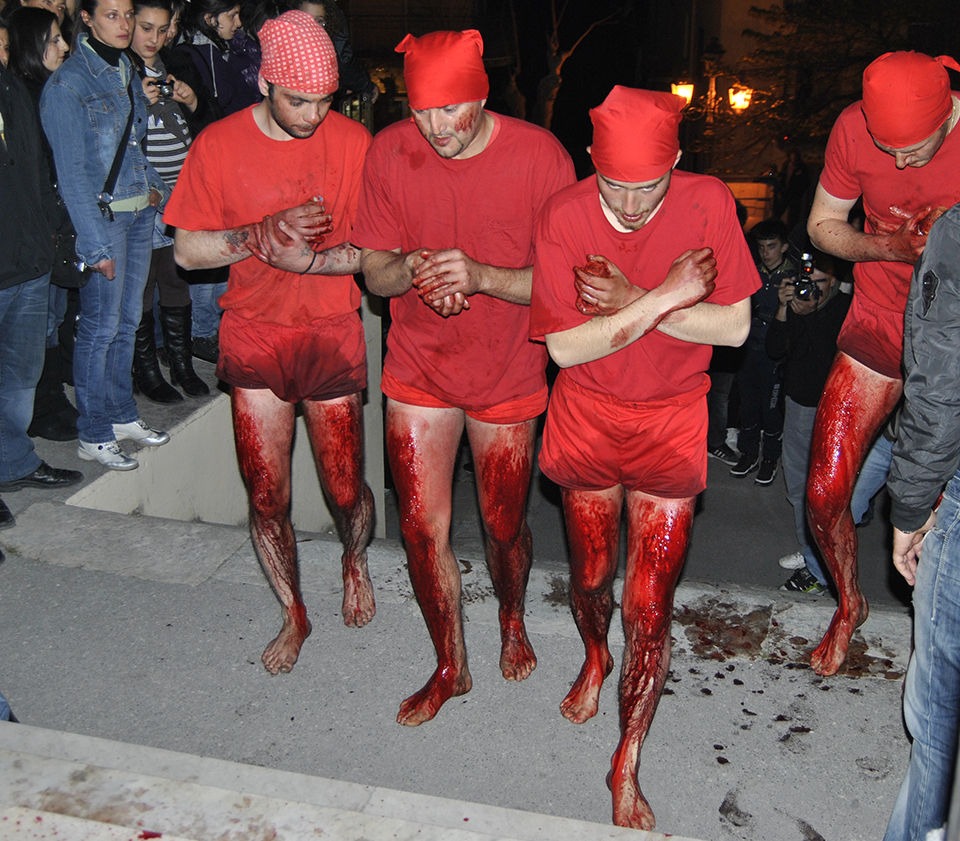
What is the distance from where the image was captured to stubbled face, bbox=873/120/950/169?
3.17 meters

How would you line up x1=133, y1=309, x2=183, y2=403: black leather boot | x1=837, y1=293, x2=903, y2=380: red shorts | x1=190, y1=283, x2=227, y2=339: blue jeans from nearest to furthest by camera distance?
x1=837, y1=293, x2=903, y2=380: red shorts, x1=133, y1=309, x2=183, y2=403: black leather boot, x1=190, y1=283, x2=227, y2=339: blue jeans

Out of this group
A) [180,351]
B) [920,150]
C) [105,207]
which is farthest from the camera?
[180,351]

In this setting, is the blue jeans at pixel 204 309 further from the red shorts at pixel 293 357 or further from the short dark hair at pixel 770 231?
the short dark hair at pixel 770 231

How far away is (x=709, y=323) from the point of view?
Answer: 9.08ft

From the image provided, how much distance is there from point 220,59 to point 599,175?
13.7 feet

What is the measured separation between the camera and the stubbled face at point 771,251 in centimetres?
662

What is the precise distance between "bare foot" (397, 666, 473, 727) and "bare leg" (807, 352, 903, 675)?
1291 mm

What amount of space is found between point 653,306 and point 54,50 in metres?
3.66

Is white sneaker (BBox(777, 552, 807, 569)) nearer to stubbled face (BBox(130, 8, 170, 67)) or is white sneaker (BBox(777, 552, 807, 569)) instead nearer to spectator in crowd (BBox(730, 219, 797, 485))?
spectator in crowd (BBox(730, 219, 797, 485))

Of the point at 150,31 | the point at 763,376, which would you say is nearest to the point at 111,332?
the point at 150,31

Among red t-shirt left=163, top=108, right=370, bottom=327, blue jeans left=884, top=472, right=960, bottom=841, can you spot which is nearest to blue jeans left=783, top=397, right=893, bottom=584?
blue jeans left=884, top=472, right=960, bottom=841

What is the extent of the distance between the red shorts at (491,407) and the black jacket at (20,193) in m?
2.10

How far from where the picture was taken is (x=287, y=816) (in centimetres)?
243

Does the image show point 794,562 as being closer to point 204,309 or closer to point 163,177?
point 204,309
